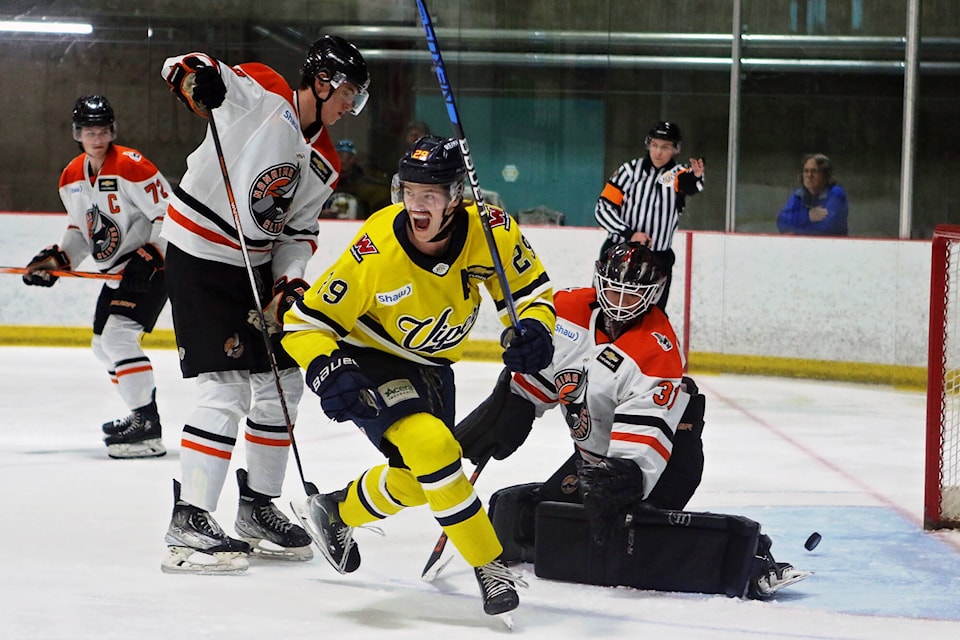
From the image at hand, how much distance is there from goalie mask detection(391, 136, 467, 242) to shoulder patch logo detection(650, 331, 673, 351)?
1.96 feet

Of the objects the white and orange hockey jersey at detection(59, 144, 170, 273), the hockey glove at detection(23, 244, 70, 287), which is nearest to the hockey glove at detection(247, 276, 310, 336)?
the white and orange hockey jersey at detection(59, 144, 170, 273)

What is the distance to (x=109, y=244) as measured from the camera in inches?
176

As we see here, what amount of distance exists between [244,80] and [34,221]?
4547 millimetres

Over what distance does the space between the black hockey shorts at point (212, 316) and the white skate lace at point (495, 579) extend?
77 centimetres

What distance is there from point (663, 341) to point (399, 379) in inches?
24.3

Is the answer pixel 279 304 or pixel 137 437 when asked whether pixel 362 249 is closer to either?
pixel 279 304

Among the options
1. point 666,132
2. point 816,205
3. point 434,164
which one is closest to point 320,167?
point 434,164

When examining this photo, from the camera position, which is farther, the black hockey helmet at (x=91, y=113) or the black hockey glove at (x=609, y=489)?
the black hockey helmet at (x=91, y=113)

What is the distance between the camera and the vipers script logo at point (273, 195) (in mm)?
2824

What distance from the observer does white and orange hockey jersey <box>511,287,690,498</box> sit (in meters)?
2.65

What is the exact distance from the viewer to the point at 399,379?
248 centimetres

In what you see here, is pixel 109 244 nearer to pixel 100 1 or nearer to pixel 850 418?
pixel 850 418

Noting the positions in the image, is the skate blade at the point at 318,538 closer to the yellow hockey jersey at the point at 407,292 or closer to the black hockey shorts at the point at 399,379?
the black hockey shorts at the point at 399,379

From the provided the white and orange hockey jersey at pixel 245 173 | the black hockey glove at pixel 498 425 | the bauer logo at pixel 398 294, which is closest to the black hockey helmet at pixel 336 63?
the white and orange hockey jersey at pixel 245 173
